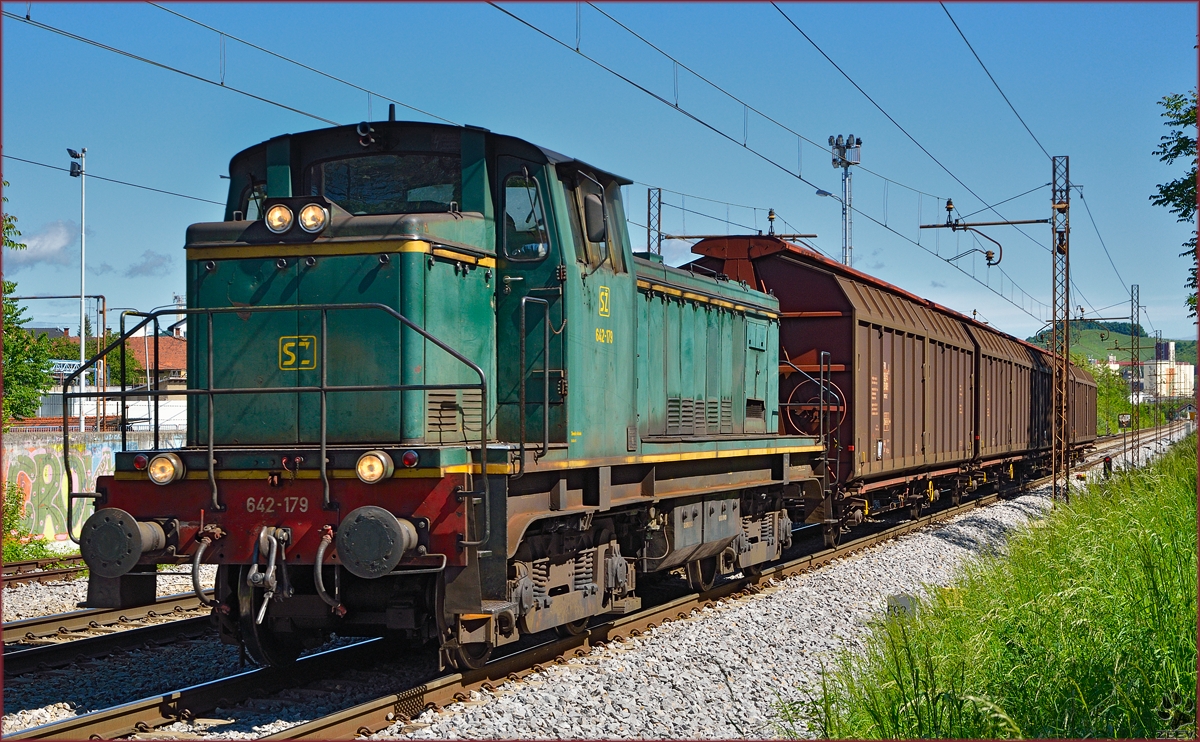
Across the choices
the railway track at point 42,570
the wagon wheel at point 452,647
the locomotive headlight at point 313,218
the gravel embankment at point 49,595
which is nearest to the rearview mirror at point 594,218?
the locomotive headlight at point 313,218

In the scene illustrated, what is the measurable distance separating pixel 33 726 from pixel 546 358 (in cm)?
386

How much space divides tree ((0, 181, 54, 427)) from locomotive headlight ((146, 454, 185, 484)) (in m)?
11.7

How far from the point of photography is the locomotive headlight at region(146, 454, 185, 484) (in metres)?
6.85

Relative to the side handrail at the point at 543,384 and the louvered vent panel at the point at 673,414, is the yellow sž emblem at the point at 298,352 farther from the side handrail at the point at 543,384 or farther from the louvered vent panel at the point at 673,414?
the louvered vent panel at the point at 673,414

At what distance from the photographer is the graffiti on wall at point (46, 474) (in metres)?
16.9

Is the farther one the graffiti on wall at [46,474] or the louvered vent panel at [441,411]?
the graffiti on wall at [46,474]

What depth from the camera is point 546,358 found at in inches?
286

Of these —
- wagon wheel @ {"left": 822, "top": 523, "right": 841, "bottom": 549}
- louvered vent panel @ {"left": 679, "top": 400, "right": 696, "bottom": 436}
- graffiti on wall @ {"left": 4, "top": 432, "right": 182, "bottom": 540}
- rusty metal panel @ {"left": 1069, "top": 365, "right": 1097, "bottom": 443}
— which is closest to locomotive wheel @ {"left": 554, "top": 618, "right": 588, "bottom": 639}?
louvered vent panel @ {"left": 679, "top": 400, "right": 696, "bottom": 436}

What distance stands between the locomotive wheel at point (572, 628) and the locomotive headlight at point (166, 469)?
10.3 ft

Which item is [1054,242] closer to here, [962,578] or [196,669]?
[962,578]

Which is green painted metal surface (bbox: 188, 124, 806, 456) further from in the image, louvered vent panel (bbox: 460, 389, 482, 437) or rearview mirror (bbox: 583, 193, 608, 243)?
rearview mirror (bbox: 583, 193, 608, 243)

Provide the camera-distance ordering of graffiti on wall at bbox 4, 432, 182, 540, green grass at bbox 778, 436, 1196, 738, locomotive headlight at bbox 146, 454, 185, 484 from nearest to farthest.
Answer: green grass at bbox 778, 436, 1196, 738, locomotive headlight at bbox 146, 454, 185, 484, graffiti on wall at bbox 4, 432, 182, 540

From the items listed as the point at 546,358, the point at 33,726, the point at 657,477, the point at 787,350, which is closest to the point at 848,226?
the point at 787,350

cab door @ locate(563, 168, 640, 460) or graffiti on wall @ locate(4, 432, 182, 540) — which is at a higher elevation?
cab door @ locate(563, 168, 640, 460)
